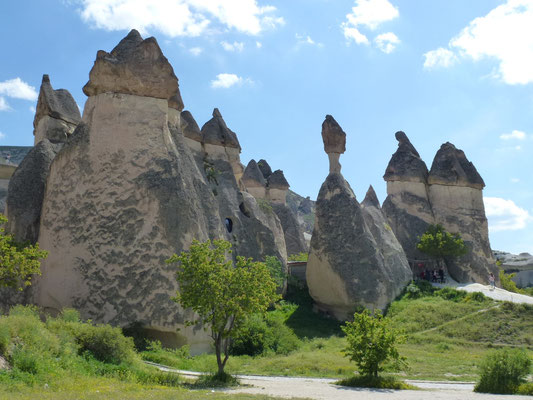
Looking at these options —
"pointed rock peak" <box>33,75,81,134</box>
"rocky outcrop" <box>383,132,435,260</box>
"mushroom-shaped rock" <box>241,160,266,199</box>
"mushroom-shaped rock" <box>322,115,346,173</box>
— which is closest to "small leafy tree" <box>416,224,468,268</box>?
"rocky outcrop" <box>383,132,435,260</box>

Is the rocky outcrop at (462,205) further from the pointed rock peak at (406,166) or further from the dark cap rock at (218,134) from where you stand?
the dark cap rock at (218,134)

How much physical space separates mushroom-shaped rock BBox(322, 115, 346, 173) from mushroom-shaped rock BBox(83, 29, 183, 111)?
1048cm

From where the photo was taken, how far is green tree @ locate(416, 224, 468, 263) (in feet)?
101

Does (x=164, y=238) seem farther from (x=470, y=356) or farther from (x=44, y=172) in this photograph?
(x=470, y=356)

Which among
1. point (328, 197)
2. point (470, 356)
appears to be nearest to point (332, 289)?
point (328, 197)

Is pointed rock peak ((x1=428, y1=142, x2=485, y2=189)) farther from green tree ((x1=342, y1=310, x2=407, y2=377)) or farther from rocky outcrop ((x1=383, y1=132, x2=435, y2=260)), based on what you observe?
green tree ((x1=342, y1=310, x2=407, y2=377))

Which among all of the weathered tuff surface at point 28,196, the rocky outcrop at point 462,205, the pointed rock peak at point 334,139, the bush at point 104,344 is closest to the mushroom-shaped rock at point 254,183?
the rocky outcrop at point 462,205

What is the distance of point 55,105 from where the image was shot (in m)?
22.2

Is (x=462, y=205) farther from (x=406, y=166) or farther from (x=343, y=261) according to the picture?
(x=343, y=261)

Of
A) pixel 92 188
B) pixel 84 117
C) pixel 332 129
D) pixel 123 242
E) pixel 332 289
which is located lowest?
pixel 332 289

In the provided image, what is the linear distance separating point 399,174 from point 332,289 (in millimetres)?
12397

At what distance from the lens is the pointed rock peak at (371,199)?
1203 inches

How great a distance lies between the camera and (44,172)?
62.0ft

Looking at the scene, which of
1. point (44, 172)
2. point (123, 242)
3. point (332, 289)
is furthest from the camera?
point (332, 289)
